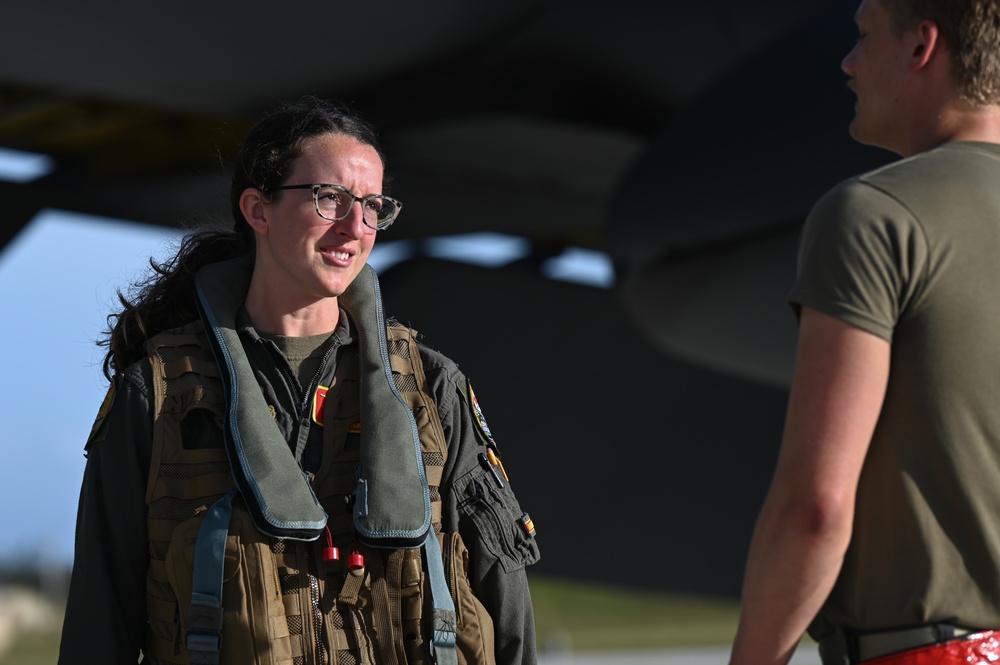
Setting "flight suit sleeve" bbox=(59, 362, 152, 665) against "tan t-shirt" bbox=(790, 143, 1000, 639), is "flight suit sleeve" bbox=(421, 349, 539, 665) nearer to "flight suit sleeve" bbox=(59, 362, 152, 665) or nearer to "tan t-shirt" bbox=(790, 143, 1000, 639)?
"flight suit sleeve" bbox=(59, 362, 152, 665)

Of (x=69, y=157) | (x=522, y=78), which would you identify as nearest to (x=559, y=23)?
(x=522, y=78)

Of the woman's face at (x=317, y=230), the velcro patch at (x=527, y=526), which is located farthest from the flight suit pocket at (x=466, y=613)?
the woman's face at (x=317, y=230)

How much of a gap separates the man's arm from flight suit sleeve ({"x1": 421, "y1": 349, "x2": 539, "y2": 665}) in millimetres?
629

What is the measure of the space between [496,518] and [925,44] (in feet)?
3.25

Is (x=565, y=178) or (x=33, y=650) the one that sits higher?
(x=565, y=178)

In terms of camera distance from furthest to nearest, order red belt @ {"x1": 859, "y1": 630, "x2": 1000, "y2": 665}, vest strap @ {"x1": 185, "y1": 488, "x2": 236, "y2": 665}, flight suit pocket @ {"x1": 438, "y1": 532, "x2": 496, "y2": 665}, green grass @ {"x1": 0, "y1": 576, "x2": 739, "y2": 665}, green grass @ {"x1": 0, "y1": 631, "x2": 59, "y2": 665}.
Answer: green grass @ {"x1": 0, "y1": 576, "x2": 739, "y2": 665} → green grass @ {"x1": 0, "y1": 631, "x2": 59, "y2": 665} → flight suit pocket @ {"x1": 438, "y1": 532, "x2": 496, "y2": 665} → vest strap @ {"x1": 185, "y1": 488, "x2": 236, "y2": 665} → red belt @ {"x1": 859, "y1": 630, "x2": 1000, "y2": 665}

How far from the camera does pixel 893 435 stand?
5.50 feet

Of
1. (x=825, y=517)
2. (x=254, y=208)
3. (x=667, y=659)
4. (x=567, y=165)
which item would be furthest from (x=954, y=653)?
(x=667, y=659)

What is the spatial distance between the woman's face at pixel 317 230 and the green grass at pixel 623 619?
71.4 ft

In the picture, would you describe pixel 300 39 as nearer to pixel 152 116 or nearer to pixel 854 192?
pixel 152 116

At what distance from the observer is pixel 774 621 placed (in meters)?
1.66

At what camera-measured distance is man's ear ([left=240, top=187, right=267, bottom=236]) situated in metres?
2.27

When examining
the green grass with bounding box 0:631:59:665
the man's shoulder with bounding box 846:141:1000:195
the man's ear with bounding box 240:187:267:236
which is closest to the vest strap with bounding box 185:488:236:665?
the man's ear with bounding box 240:187:267:236

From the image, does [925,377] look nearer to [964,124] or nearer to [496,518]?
[964,124]
